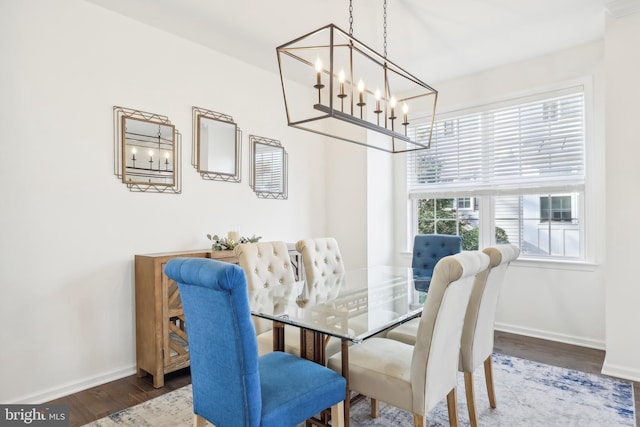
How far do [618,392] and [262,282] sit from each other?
2.53m

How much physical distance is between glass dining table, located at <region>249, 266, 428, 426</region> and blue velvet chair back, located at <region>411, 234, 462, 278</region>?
0.72 metres

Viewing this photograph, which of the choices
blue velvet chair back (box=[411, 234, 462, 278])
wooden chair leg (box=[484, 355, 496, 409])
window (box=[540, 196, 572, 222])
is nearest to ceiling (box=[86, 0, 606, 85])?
window (box=[540, 196, 572, 222])

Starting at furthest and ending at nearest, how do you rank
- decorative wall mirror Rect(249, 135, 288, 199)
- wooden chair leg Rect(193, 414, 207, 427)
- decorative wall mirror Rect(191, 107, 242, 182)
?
decorative wall mirror Rect(249, 135, 288, 199), decorative wall mirror Rect(191, 107, 242, 182), wooden chair leg Rect(193, 414, 207, 427)

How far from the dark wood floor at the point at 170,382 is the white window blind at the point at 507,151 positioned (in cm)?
148

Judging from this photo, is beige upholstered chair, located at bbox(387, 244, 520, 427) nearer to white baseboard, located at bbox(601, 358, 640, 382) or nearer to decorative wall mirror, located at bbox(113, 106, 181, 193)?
white baseboard, located at bbox(601, 358, 640, 382)

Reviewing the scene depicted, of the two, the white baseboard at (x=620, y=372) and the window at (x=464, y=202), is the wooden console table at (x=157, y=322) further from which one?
the white baseboard at (x=620, y=372)

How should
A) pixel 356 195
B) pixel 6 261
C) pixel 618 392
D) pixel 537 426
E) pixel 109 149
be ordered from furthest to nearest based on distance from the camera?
pixel 356 195
pixel 109 149
pixel 618 392
pixel 6 261
pixel 537 426

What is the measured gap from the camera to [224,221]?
12.1ft

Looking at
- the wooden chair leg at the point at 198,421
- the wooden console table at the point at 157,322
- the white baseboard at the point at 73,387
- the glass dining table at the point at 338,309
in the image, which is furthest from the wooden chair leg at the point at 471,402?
the white baseboard at the point at 73,387

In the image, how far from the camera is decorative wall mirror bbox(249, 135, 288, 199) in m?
4.00

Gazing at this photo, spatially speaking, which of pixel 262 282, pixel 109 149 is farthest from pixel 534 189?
pixel 109 149

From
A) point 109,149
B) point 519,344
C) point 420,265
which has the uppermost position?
point 109,149

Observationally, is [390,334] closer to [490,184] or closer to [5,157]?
[490,184]

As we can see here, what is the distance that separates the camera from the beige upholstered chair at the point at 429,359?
1594mm
